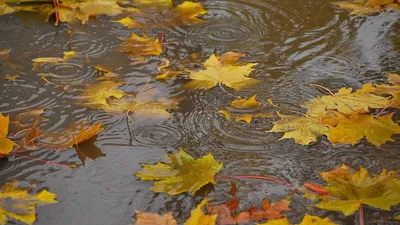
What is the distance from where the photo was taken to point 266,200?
169 cm

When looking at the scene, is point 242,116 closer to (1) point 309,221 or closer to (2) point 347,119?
(2) point 347,119

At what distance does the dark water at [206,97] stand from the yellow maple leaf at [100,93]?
5 cm

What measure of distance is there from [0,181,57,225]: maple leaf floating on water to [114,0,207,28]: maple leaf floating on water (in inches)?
55.4

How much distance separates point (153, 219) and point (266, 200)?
1.13 feet

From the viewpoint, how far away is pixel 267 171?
189 centimetres

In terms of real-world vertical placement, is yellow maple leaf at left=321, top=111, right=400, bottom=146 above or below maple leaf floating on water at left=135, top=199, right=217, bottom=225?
above

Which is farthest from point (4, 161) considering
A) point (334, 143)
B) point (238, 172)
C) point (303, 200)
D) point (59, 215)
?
point (334, 143)

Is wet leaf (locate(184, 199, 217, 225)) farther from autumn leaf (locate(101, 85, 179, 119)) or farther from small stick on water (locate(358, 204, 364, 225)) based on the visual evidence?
autumn leaf (locate(101, 85, 179, 119))

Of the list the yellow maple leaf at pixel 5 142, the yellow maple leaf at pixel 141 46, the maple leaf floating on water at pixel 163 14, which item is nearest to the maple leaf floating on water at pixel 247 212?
the yellow maple leaf at pixel 5 142

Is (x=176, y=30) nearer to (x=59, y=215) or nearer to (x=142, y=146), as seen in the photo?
(x=142, y=146)

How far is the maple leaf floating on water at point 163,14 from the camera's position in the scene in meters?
3.02

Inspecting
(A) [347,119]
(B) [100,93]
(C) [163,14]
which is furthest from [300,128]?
(C) [163,14]

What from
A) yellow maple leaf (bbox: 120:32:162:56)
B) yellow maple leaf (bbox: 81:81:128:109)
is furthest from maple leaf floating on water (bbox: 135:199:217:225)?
yellow maple leaf (bbox: 120:32:162:56)

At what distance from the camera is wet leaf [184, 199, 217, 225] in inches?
63.0
